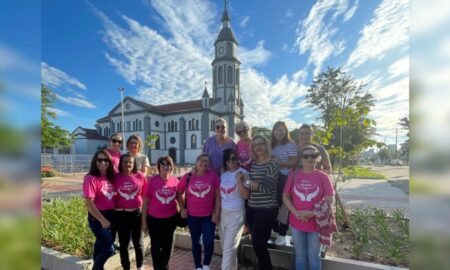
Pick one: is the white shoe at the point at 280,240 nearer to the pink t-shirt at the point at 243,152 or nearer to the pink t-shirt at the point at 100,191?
the pink t-shirt at the point at 243,152

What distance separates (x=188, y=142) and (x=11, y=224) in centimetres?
4278

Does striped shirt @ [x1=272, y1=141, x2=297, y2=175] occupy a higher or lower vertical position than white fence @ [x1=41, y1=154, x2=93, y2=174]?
higher

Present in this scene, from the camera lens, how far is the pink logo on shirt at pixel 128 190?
3.34 metres

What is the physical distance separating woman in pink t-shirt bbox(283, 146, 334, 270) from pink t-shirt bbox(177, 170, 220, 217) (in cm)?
94

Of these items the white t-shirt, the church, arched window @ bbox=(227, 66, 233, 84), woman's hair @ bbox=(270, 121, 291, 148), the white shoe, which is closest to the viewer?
the white t-shirt

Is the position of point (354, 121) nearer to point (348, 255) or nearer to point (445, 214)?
point (348, 255)

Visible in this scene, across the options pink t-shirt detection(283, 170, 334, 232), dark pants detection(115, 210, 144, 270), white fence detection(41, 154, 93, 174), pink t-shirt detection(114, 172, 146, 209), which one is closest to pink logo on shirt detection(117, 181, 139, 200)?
pink t-shirt detection(114, 172, 146, 209)

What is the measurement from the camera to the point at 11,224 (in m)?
1.04

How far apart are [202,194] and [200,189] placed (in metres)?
0.07

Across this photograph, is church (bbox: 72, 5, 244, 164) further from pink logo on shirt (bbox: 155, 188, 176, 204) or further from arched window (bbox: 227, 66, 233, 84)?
pink logo on shirt (bbox: 155, 188, 176, 204)

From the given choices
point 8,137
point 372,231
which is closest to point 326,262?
point 372,231

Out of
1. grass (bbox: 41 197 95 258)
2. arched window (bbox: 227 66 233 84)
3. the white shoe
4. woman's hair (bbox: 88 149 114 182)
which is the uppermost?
arched window (bbox: 227 66 233 84)

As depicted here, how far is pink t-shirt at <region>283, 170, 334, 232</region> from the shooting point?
2.90 meters

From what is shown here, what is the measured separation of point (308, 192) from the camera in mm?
2924
